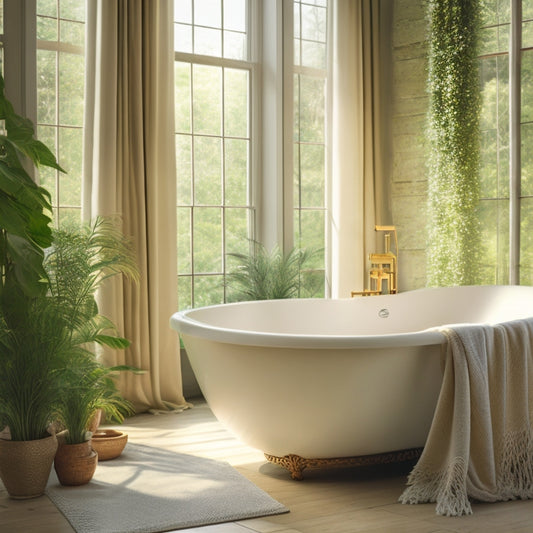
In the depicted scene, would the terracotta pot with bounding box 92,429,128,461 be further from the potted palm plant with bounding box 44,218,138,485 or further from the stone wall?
the stone wall

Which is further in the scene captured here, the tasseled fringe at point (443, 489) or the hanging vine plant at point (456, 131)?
the hanging vine plant at point (456, 131)

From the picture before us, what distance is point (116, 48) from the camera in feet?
14.7

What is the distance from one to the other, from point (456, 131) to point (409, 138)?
53 cm

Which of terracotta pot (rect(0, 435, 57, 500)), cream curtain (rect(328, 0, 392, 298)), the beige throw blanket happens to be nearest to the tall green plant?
terracotta pot (rect(0, 435, 57, 500))

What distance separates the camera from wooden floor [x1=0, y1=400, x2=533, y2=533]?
111 inches

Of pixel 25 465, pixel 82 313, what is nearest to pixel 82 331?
pixel 82 313

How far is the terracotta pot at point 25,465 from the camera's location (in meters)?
3.12

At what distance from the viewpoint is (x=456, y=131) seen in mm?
5117

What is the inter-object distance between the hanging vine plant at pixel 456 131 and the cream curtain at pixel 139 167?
5.46 feet

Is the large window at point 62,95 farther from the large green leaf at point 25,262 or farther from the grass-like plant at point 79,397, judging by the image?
the large green leaf at point 25,262

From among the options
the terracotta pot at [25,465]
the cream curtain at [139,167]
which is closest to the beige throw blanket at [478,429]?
the terracotta pot at [25,465]

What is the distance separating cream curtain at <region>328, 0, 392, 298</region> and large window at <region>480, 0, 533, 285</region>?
2.67 feet

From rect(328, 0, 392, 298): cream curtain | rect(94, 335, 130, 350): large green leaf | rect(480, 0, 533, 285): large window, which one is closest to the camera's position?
rect(94, 335, 130, 350): large green leaf

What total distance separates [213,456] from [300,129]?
254 cm
